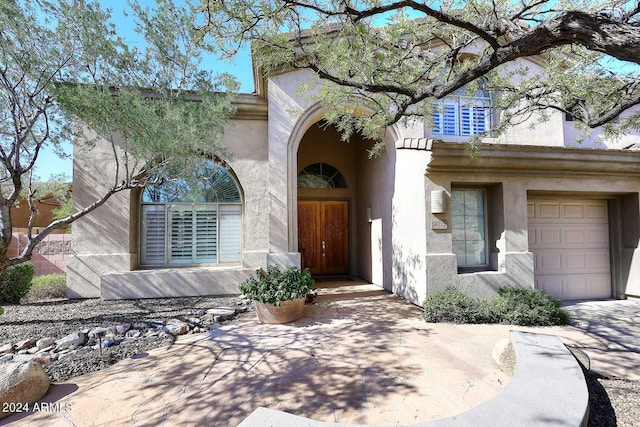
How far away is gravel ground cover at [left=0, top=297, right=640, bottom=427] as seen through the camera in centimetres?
276

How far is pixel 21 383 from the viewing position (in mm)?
2932

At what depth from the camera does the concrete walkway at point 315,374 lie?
2.76 metres

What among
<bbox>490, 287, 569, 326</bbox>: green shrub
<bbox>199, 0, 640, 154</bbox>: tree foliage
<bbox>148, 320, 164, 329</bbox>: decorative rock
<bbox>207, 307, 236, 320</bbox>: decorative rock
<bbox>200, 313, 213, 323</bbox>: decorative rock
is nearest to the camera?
<bbox>199, 0, 640, 154</bbox>: tree foliage

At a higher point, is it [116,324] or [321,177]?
[321,177]

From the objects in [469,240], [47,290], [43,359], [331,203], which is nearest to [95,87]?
[43,359]

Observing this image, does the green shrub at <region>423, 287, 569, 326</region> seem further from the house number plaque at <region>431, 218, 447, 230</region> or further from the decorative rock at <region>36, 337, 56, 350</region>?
the decorative rock at <region>36, 337, 56, 350</region>

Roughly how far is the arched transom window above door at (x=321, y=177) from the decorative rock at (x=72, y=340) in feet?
22.9

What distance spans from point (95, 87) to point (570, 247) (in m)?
10.2

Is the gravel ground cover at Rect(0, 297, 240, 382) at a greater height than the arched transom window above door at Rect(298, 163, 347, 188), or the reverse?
the arched transom window above door at Rect(298, 163, 347, 188)

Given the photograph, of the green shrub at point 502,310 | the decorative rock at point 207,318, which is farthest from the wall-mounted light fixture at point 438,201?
the decorative rock at point 207,318

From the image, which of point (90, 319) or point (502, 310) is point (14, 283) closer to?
point (90, 319)

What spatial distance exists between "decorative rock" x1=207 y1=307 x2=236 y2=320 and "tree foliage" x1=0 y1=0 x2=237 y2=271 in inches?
106

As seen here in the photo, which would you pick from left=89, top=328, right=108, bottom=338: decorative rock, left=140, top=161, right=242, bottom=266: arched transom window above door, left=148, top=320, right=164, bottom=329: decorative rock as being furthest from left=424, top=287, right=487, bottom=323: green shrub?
left=89, top=328, right=108, bottom=338: decorative rock

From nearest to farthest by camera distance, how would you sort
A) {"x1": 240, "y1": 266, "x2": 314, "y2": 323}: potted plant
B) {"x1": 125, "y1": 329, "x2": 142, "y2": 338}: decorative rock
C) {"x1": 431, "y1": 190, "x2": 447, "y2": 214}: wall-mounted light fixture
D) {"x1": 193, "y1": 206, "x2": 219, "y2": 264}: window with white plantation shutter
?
{"x1": 125, "y1": 329, "x2": 142, "y2": 338}: decorative rock < {"x1": 240, "y1": 266, "x2": 314, "y2": 323}: potted plant < {"x1": 431, "y1": 190, "x2": 447, "y2": 214}: wall-mounted light fixture < {"x1": 193, "y1": 206, "x2": 219, "y2": 264}: window with white plantation shutter
